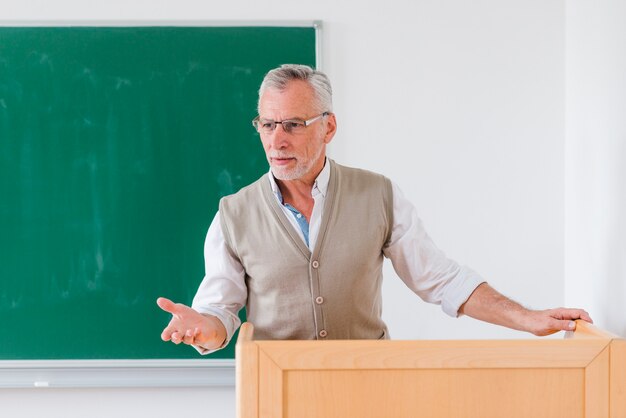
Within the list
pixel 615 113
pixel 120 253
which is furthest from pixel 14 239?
pixel 615 113

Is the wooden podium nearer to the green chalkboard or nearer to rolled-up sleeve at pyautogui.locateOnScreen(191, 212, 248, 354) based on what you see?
rolled-up sleeve at pyautogui.locateOnScreen(191, 212, 248, 354)

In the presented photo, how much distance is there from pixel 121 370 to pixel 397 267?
1366mm

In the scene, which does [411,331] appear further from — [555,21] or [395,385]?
[395,385]

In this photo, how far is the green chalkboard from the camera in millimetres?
3066

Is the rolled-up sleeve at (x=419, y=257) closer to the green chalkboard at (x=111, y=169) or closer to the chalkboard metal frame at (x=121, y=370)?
the green chalkboard at (x=111, y=169)

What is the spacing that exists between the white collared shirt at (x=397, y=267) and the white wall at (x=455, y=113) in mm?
889

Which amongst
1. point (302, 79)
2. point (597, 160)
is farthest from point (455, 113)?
point (302, 79)

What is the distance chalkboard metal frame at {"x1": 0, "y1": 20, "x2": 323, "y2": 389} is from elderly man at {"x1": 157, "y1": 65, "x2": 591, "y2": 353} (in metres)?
0.99

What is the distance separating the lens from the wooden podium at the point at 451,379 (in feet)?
4.81

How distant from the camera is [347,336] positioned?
84.0 inches

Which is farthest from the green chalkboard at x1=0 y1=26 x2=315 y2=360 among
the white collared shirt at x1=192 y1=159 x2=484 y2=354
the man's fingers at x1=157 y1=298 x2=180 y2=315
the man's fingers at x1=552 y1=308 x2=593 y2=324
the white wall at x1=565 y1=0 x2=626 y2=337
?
the man's fingers at x1=552 y1=308 x2=593 y2=324

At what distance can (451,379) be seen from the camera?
1.47 metres

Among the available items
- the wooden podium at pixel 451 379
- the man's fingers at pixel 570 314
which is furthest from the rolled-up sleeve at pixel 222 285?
the man's fingers at pixel 570 314

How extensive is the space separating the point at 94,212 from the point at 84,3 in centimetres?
79
